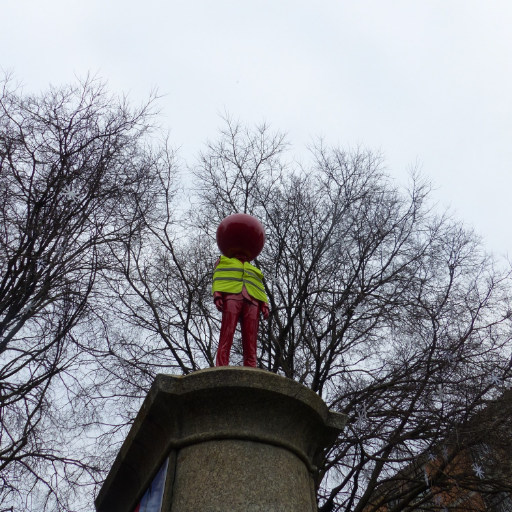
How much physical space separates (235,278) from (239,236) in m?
0.46

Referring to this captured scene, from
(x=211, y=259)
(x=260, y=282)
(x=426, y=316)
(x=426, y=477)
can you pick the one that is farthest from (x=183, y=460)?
(x=211, y=259)

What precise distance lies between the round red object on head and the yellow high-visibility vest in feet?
0.45

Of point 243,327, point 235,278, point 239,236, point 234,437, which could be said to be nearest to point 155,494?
point 234,437

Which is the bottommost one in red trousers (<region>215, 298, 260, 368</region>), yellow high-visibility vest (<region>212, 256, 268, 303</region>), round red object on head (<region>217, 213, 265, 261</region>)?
red trousers (<region>215, 298, 260, 368</region>)

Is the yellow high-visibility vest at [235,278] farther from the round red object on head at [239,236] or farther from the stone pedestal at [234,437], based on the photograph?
the stone pedestal at [234,437]

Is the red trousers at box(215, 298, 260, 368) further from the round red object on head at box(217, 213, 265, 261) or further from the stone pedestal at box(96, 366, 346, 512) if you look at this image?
the stone pedestal at box(96, 366, 346, 512)

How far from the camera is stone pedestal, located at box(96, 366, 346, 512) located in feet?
14.1

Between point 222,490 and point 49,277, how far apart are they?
4218mm

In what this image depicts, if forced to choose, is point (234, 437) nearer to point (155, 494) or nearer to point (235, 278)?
point (155, 494)

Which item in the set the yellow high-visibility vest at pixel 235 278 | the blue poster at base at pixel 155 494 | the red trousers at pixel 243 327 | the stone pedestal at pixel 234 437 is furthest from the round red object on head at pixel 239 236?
the blue poster at base at pixel 155 494

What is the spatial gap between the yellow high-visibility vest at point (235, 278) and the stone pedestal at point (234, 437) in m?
1.41

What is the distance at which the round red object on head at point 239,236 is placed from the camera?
6.23 meters

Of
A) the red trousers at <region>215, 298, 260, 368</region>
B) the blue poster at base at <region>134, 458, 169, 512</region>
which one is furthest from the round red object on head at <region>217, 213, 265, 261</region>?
the blue poster at base at <region>134, 458, 169, 512</region>

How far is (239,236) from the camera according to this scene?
6.22m
